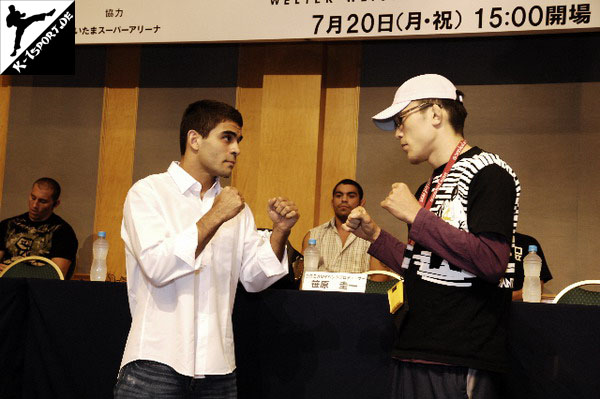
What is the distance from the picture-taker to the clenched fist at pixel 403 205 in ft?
6.04

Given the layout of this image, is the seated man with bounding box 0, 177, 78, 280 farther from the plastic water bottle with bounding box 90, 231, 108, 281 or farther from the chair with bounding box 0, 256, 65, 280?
the chair with bounding box 0, 256, 65, 280

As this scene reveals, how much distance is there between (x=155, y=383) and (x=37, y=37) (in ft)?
16.4

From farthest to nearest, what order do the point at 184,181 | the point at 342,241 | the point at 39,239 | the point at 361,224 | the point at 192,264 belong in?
the point at 39,239, the point at 342,241, the point at 184,181, the point at 361,224, the point at 192,264

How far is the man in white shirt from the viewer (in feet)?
6.68

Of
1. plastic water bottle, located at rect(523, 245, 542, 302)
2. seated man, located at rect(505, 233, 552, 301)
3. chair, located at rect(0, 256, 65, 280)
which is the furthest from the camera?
seated man, located at rect(505, 233, 552, 301)

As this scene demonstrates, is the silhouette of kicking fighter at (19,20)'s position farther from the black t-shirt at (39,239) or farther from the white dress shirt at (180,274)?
the white dress shirt at (180,274)

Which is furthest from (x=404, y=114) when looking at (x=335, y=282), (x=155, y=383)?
(x=155, y=383)

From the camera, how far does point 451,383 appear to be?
182 cm

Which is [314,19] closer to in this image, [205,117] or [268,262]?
[205,117]

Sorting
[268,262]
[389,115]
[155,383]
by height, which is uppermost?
[389,115]

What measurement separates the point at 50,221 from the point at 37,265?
182cm

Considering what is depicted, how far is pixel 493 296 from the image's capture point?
1.86 metres

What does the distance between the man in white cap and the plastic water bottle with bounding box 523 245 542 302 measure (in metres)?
1.72

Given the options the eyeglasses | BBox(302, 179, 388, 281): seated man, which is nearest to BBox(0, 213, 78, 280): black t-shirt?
BBox(302, 179, 388, 281): seated man
